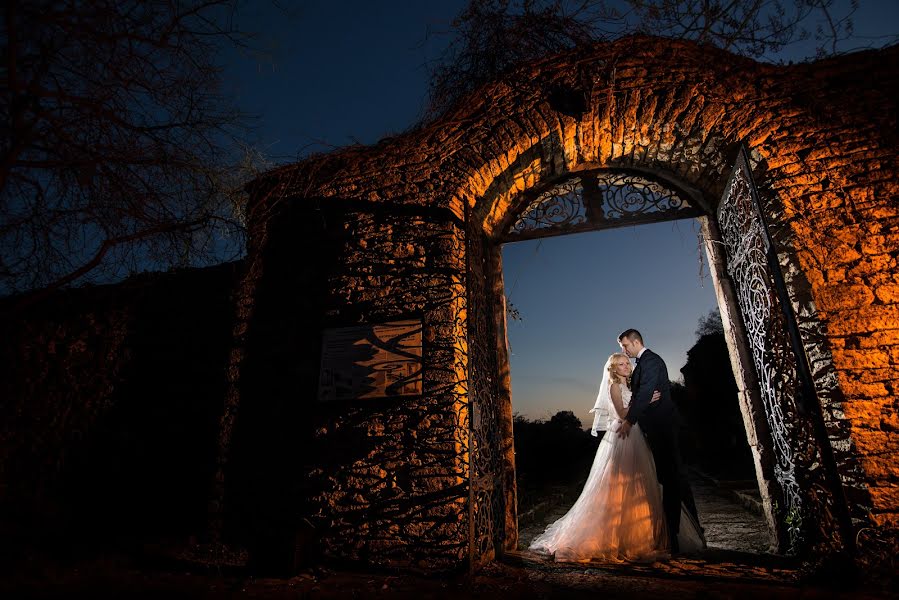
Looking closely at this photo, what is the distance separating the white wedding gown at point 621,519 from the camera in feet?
11.7

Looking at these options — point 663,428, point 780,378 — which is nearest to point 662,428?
point 663,428

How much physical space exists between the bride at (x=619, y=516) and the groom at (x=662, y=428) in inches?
4.2

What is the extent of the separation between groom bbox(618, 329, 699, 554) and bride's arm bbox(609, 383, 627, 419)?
0.15 meters

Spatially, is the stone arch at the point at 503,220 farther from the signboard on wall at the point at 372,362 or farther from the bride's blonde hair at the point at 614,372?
the bride's blonde hair at the point at 614,372

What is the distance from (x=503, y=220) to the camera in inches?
188

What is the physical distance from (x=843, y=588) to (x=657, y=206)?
11.5 ft

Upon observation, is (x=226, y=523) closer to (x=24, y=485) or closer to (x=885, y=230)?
(x=24, y=485)

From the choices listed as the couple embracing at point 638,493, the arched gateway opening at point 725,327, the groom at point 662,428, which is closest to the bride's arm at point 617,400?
the couple embracing at point 638,493

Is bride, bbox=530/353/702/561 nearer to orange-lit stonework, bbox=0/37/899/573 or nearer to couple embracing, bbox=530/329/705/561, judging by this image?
couple embracing, bbox=530/329/705/561

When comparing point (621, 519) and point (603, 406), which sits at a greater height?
point (603, 406)

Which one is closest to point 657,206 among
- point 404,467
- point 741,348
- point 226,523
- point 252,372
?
point 741,348

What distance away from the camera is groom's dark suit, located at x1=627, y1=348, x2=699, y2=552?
3617 millimetres

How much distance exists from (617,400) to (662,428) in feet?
2.07

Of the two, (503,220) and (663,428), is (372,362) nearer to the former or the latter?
(503,220)
